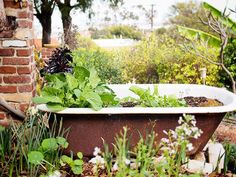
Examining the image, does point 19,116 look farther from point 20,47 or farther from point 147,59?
point 147,59

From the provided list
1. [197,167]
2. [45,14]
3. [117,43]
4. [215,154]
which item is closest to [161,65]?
[215,154]

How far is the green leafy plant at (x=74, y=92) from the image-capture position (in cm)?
314

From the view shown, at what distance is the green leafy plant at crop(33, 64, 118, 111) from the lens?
10.3 ft

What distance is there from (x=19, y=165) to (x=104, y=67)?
4.59 metres

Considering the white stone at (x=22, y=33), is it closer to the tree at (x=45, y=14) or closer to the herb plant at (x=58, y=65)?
the herb plant at (x=58, y=65)

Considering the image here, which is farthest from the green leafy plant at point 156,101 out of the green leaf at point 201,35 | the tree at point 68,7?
the tree at point 68,7

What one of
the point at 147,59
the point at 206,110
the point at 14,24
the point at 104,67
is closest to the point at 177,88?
the point at 206,110

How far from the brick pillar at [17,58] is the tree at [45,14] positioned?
8883 millimetres

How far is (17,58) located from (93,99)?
2.87 feet

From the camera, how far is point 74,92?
325cm

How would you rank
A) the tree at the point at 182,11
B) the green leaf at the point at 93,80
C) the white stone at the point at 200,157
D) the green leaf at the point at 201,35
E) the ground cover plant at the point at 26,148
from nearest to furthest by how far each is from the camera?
the ground cover plant at the point at 26,148
the green leaf at the point at 93,80
the white stone at the point at 200,157
the green leaf at the point at 201,35
the tree at the point at 182,11

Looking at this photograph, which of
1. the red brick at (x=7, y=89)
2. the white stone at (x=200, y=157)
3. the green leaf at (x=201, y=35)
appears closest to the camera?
the white stone at (x=200, y=157)

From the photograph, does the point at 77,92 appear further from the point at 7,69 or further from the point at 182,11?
the point at 182,11

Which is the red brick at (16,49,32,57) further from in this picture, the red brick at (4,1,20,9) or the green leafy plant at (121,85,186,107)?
the green leafy plant at (121,85,186,107)
